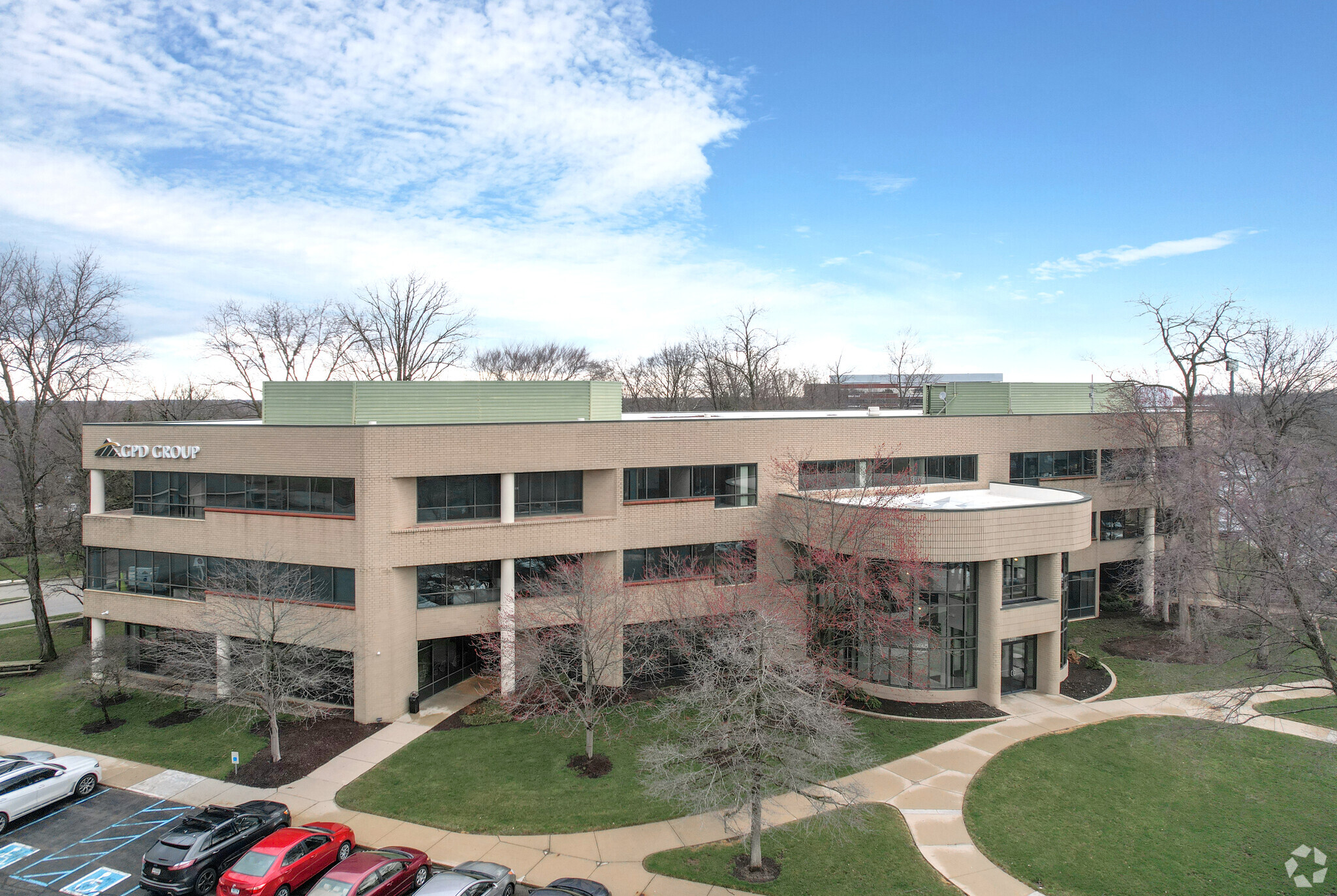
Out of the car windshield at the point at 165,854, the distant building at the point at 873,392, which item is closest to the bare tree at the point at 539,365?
the distant building at the point at 873,392

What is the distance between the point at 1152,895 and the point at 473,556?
67.5ft

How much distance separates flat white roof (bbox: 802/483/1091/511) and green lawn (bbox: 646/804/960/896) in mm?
10274

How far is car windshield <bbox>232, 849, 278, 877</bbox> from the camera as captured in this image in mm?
14411

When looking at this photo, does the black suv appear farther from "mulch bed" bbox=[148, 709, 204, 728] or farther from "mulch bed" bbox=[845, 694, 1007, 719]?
"mulch bed" bbox=[845, 694, 1007, 719]

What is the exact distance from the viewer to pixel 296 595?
24.5 meters

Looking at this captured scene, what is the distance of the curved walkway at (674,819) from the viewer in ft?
50.0

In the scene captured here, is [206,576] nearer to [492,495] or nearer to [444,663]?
[444,663]

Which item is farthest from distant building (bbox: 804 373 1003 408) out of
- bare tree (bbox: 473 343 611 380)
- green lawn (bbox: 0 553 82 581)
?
green lawn (bbox: 0 553 82 581)

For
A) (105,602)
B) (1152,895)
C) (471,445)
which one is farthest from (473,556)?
(1152,895)

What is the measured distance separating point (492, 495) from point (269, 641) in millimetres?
8404

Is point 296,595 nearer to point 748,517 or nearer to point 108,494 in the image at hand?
point 748,517

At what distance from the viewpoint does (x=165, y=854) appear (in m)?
15.0

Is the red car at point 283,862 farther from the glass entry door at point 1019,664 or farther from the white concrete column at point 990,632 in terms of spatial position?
the glass entry door at point 1019,664

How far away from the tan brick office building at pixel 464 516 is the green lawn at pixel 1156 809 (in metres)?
4.33
